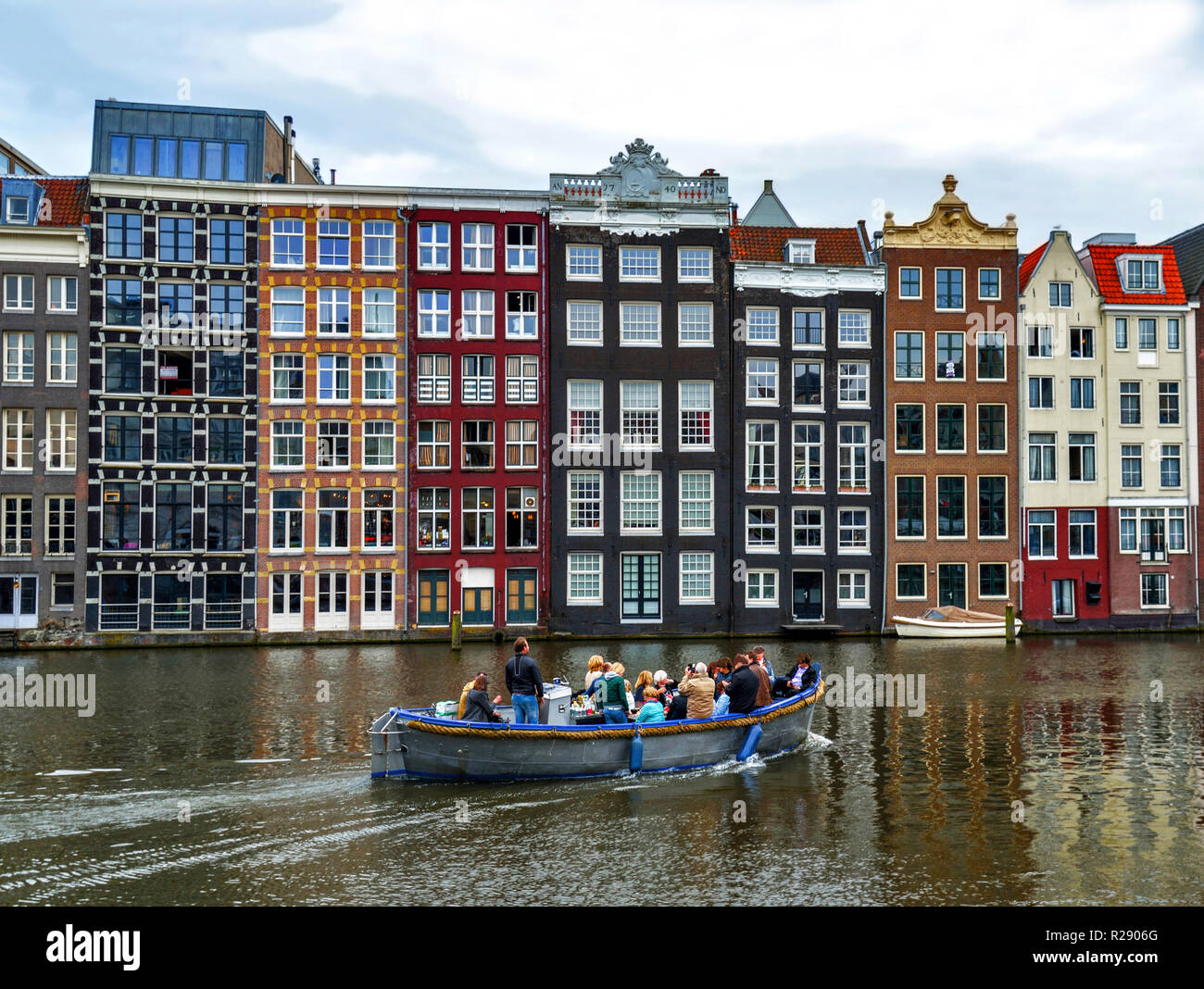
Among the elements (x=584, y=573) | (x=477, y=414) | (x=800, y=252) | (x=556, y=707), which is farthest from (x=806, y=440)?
(x=556, y=707)

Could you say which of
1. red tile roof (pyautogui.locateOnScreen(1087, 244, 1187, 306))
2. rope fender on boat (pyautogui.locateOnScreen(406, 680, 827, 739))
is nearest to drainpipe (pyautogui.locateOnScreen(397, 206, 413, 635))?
rope fender on boat (pyautogui.locateOnScreen(406, 680, 827, 739))

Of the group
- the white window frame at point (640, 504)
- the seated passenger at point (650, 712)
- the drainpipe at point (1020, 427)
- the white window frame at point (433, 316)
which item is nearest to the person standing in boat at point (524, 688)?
the seated passenger at point (650, 712)

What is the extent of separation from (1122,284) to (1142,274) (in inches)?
49.0

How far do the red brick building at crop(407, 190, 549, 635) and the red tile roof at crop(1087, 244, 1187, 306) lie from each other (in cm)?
3076

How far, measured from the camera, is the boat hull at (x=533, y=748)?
2252cm

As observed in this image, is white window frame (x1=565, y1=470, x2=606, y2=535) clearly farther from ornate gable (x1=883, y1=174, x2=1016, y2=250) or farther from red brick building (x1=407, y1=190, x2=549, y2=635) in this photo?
ornate gable (x1=883, y1=174, x2=1016, y2=250)

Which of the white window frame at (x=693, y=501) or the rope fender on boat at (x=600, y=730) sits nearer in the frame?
the rope fender on boat at (x=600, y=730)

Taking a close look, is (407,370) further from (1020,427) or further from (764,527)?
(1020,427)

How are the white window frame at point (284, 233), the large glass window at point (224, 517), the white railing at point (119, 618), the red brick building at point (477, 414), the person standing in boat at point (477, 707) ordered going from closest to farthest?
1. the person standing in boat at point (477, 707)
2. the white railing at point (119, 618)
3. the large glass window at point (224, 517)
4. the white window frame at point (284, 233)
5. the red brick building at point (477, 414)

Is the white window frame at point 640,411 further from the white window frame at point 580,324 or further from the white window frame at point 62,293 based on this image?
the white window frame at point 62,293

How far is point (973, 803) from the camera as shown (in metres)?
21.1

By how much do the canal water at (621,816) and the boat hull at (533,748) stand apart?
1.38ft

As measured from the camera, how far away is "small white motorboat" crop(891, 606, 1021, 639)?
186 feet
